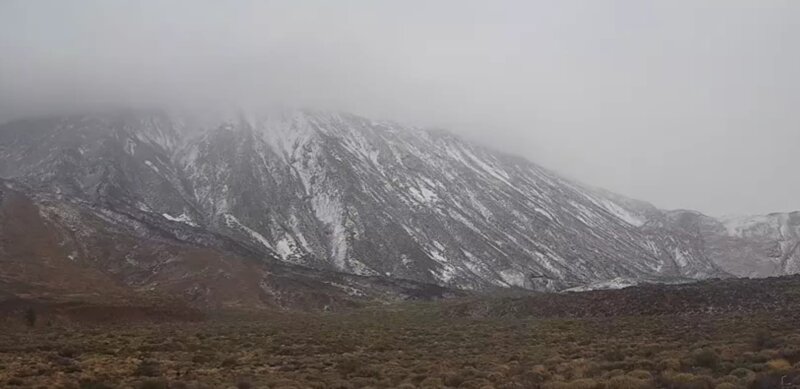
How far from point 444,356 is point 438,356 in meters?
0.31

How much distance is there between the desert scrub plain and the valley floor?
7cm

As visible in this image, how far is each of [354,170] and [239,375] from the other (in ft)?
556

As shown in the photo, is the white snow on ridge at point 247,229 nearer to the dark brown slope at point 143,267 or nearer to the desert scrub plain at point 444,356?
the dark brown slope at point 143,267

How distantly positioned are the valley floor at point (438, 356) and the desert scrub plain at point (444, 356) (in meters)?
0.07

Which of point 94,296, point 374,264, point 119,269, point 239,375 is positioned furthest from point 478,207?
point 239,375

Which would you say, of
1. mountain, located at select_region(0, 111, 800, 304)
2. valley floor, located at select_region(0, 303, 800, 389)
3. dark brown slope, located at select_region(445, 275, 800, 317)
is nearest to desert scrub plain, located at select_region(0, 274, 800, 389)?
valley floor, located at select_region(0, 303, 800, 389)

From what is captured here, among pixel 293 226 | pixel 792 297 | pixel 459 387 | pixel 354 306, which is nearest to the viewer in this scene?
pixel 459 387

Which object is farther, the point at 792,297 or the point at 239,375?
the point at 792,297

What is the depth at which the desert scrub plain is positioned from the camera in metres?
22.1

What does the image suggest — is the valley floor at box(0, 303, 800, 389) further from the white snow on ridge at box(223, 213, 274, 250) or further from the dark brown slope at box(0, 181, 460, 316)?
the white snow on ridge at box(223, 213, 274, 250)

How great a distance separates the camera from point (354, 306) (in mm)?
98250

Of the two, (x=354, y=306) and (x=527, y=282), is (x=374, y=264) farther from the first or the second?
(x=354, y=306)

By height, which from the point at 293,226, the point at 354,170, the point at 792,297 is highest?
the point at 354,170

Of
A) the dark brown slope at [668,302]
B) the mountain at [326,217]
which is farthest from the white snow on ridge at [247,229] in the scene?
the dark brown slope at [668,302]
